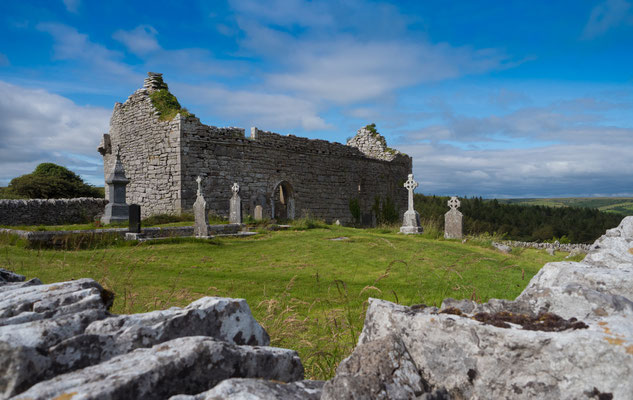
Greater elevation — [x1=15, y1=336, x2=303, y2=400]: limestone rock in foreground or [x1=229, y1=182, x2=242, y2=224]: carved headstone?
[x1=229, y1=182, x2=242, y2=224]: carved headstone

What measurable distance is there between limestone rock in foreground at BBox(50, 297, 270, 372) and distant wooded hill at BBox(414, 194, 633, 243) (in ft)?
78.7

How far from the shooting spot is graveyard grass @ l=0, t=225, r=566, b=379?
151 inches

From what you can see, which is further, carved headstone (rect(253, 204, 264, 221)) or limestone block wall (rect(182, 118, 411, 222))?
carved headstone (rect(253, 204, 264, 221))

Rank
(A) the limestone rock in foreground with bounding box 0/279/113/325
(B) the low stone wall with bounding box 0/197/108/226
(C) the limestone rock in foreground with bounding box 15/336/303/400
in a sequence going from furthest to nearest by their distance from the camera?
(B) the low stone wall with bounding box 0/197/108/226 → (A) the limestone rock in foreground with bounding box 0/279/113/325 → (C) the limestone rock in foreground with bounding box 15/336/303/400

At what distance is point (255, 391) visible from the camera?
62.9 inches

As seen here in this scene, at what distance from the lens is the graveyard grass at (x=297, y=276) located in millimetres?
3826

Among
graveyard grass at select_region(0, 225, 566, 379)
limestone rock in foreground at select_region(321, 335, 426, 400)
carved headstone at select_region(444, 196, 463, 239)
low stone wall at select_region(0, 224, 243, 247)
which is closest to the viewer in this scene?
limestone rock in foreground at select_region(321, 335, 426, 400)

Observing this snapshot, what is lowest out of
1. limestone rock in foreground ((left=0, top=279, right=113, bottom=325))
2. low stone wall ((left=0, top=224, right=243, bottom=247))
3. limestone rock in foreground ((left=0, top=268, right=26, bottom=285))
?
low stone wall ((left=0, top=224, right=243, bottom=247))

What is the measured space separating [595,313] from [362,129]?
29.7 metres

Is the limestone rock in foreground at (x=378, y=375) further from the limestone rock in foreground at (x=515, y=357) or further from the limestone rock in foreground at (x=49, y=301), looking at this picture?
the limestone rock in foreground at (x=49, y=301)

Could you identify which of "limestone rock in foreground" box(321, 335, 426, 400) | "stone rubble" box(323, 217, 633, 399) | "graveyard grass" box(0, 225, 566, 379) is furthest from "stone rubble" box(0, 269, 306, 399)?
"graveyard grass" box(0, 225, 566, 379)

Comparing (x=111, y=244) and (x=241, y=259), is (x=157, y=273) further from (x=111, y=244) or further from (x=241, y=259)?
(x=111, y=244)

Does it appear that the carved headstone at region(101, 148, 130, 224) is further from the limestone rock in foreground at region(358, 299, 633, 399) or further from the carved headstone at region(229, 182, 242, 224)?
the limestone rock in foreground at region(358, 299, 633, 399)

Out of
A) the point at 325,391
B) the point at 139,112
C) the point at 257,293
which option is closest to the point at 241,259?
the point at 257,293
